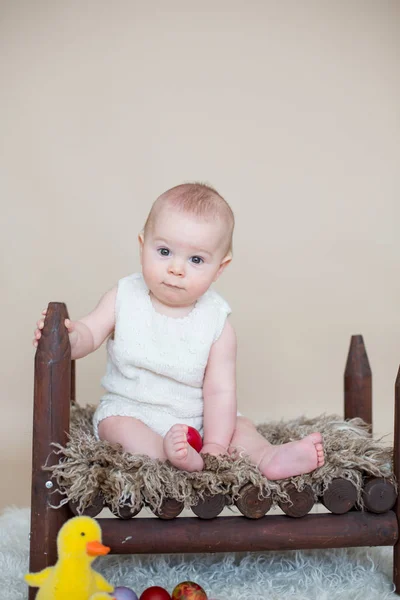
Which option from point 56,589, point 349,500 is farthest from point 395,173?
point 56,589

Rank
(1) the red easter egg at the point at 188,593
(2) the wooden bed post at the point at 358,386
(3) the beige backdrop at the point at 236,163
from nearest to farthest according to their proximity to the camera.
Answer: (1) the red easter egg at the point at 188,593
(2) the wooden bed post at the point at 358,386
(3) the beige backdrop at the point at 236,163

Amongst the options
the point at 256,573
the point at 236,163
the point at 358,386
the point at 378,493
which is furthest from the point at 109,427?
the point at 236,163

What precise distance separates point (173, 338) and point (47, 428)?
54cm

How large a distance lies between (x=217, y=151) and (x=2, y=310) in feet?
4.14

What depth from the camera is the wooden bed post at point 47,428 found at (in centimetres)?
214

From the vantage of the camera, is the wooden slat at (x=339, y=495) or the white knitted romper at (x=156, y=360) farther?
the white knitted romper at (x=156, y=360)

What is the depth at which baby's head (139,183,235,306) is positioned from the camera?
2.42 meters

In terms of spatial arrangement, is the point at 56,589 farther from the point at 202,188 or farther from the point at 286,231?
the point at 286,231

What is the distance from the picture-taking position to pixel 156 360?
2.53 meters

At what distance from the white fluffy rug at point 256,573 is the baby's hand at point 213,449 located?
1.10ft

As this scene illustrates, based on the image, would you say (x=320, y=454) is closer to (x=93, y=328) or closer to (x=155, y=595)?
(x=155, y=595)

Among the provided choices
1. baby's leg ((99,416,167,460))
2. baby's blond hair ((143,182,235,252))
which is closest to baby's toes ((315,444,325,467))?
baby's leg ((99,416,167,460))

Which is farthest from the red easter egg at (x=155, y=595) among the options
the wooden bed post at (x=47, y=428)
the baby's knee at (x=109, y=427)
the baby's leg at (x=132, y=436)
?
the baby's knee at (x=109, y=427)

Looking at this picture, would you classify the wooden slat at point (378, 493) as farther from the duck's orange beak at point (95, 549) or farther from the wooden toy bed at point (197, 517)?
the duck's orange beak at point (95, 549)
